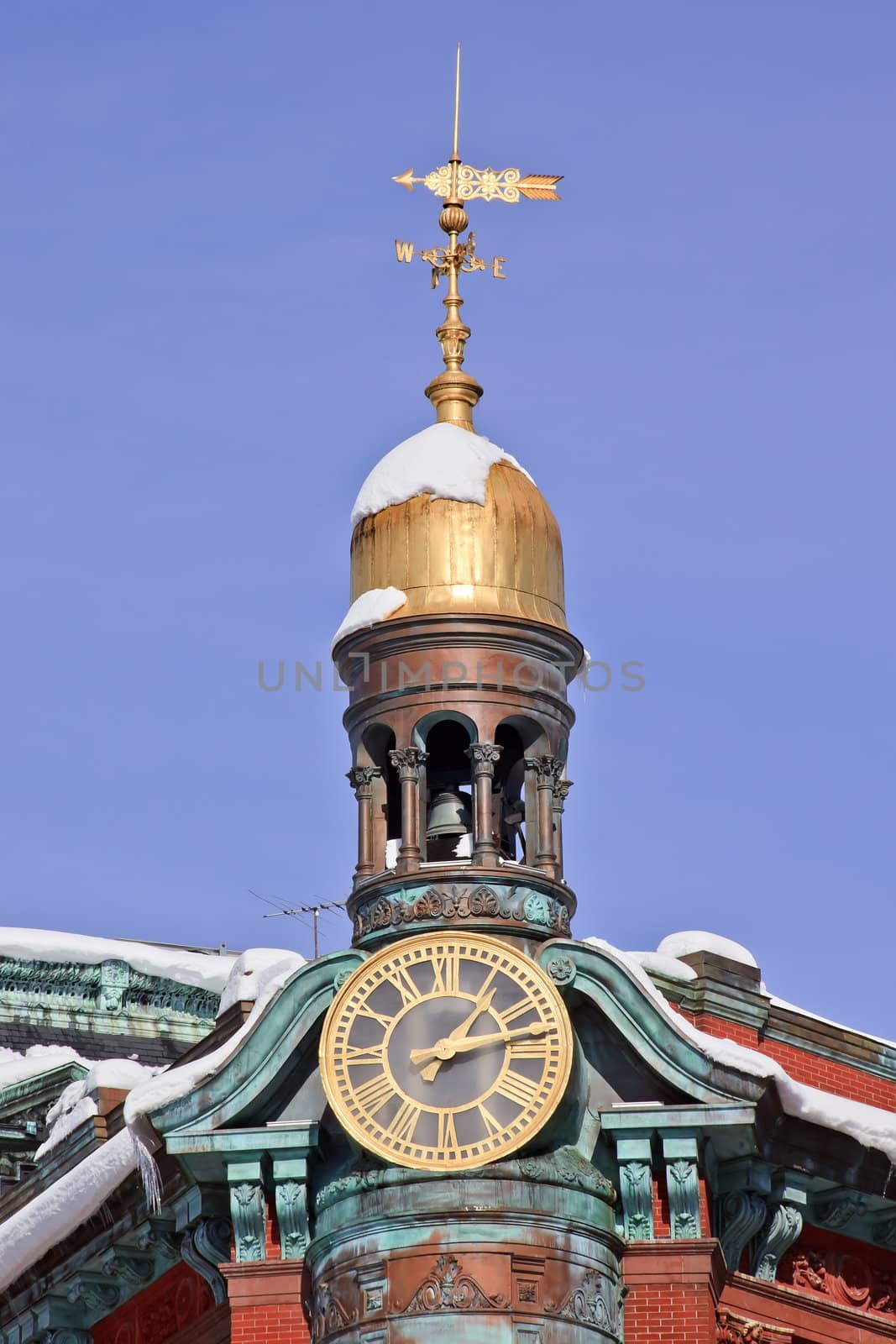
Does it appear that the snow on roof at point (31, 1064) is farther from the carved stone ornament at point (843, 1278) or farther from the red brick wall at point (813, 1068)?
the carved stone ornament at point (843, 1278)

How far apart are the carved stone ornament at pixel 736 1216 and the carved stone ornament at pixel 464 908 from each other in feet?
10.5

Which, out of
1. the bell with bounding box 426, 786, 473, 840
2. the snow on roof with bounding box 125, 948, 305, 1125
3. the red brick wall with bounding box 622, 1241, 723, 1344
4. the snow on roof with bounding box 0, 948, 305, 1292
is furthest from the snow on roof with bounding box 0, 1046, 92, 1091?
the red brick wall with bounding box 622, 1241, 723, 1344

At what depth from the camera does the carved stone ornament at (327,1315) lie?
39.7m

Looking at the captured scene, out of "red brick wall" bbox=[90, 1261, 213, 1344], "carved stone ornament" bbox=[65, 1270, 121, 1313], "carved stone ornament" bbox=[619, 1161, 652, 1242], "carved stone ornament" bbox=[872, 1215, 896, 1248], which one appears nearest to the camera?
"carved stone ornament" bbox=[619, 1161, 652, 1242]

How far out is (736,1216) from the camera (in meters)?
40.9

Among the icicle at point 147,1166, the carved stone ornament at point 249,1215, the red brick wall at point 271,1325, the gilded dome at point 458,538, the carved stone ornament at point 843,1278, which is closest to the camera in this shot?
the red brick wall at point 271,1325

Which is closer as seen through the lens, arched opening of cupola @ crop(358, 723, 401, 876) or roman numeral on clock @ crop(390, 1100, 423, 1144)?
roman numeral on clock @ crop(390, 1100, 423, 1144)

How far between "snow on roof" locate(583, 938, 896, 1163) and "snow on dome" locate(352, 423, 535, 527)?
16.7 ft

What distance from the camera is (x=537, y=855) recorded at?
138 ft

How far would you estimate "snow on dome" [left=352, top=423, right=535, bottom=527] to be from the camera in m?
42.8

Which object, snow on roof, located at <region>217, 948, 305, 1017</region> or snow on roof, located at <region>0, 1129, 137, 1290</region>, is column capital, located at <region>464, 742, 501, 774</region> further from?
snow on roof, located at <region>0, 1129, 137, 1290</region>

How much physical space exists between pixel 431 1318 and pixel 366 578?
8.25 m

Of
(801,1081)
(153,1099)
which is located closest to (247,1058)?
(153,1099)

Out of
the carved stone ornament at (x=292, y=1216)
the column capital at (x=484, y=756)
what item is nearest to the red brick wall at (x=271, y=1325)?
the carved stone ornament at (x=292, y=1216)
